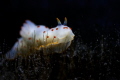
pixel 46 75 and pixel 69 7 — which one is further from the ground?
pixel 69 7

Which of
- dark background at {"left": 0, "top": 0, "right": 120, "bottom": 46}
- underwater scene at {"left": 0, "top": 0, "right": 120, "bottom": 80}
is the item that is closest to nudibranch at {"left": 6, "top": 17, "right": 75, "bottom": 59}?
underwater scene at {"left": 0, "top": 0, "right": 120, "bottom": 80}

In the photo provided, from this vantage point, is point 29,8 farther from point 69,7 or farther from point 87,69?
point 87,69

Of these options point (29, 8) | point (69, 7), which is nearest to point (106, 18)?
point (69, 7)

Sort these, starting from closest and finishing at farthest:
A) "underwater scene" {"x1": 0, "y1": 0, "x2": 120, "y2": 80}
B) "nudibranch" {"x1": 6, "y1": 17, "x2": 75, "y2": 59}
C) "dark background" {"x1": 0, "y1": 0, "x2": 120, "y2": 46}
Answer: "underwater scene" {"x1": 0, "y1": 0, "x2": 120, "y2": 80} → "nudibranch" {"x1": 6, "y1": 17, "x2": 75, "y2": 59} → "dark background" {"x1": 0, "y1": 0, "x2": 120, "y2": 46}

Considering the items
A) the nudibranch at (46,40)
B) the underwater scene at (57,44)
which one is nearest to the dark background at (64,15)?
the underwater scene at (57,44)

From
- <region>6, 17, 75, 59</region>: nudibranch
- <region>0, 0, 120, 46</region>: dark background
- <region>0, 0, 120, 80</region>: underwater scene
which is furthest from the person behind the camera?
<region>0, 0, 120, 46</region>: dark background

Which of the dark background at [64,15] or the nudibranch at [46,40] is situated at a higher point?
the dark background at [64,15]

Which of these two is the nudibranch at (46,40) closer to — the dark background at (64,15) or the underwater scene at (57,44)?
the underwater scene at (57,44)

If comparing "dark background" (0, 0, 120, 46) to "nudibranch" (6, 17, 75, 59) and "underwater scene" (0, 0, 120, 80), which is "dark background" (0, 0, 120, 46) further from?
"nudibranch" (6, 17, 75, 59)
